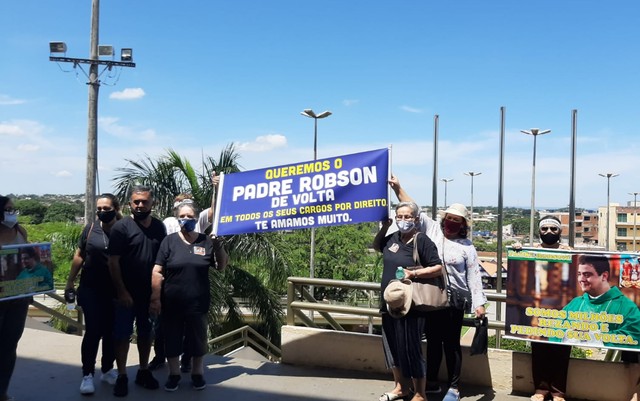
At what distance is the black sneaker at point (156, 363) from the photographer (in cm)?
566

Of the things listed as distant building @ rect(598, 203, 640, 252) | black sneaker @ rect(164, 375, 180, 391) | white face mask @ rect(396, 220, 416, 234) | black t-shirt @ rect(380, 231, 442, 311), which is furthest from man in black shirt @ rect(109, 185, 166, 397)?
distant building @ rect(598, 203, 640, 252)

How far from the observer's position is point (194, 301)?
190 inches

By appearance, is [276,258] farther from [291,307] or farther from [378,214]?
[378,214]

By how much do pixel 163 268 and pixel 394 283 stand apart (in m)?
2.10

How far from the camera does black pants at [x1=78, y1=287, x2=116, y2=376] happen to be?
478 centimetres

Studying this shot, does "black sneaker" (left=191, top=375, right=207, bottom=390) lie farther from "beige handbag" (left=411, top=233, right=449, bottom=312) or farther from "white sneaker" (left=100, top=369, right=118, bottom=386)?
"beige handbag" (left=411, top=233, right=449, bottom=312)

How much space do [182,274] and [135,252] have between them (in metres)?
0.47

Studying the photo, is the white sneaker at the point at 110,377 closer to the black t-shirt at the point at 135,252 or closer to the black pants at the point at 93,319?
the black pants at the point at 93,319

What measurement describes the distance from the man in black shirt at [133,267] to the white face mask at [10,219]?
818 millimetres

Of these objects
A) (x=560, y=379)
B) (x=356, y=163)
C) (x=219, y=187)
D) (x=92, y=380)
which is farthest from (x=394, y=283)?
(x=92, y=380)

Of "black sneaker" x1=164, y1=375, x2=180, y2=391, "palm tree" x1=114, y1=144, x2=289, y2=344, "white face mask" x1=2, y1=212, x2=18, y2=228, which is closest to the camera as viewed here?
"white face mask" x1=2, y1=212, x2=18, y2=228

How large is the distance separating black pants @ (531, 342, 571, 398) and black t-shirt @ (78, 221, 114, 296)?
3.96m

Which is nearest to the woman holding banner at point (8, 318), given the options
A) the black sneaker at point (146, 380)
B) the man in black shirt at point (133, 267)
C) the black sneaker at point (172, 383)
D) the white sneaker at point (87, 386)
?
the white sneaker at point (87, 386)

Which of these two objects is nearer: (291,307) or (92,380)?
(92,380)
